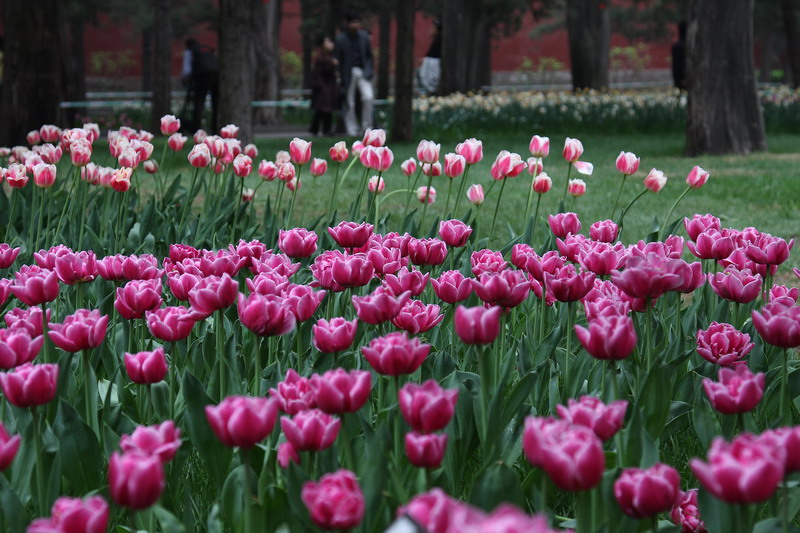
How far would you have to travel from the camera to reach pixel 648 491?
1.25 meters

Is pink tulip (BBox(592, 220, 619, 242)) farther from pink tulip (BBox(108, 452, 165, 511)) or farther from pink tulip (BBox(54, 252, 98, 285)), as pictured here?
pink tulip (BBox(108, 452, 165, 511))

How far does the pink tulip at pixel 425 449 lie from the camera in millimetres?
1308

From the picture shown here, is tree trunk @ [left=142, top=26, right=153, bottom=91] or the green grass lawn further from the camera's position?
tree trunk @ [left=142, top=26, right=153, bottom=91]

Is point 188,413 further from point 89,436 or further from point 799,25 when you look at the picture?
point 799,25

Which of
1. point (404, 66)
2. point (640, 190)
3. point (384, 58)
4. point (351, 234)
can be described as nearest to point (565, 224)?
point (351, 234)

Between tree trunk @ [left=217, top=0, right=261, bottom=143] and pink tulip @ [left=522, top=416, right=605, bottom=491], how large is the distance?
27.8 ft

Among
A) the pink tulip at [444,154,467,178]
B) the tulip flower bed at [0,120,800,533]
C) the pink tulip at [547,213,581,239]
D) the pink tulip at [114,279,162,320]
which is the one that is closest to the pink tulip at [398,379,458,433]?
the tulip flower bed at [0,120,800,533]

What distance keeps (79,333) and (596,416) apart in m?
0.95

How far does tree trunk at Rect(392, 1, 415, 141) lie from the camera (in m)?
12.9

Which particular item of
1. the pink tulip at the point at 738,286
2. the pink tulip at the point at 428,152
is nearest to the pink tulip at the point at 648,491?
the pink tulip at the point at 738,286

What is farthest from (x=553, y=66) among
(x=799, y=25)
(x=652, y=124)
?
(x=652, y=124)

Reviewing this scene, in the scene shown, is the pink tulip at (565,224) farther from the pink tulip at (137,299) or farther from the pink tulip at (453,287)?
the pink tulip at (137,299)

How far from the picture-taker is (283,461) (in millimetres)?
1493

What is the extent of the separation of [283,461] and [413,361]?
24 centimetres
